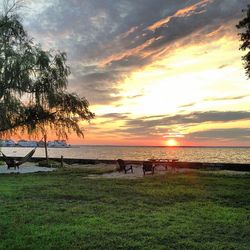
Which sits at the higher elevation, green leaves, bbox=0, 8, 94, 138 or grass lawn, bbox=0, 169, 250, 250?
green leaves, bbox=0, 8, 94, 138

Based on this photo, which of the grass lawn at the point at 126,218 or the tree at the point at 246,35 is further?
the tree at the point at 246,35

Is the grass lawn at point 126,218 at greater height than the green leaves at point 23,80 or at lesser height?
lesser

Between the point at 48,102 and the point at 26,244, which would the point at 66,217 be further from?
the point at 48,102

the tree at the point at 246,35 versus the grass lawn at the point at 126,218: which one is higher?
the tree at the point at 246,35

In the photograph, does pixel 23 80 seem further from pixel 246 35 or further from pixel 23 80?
pixel 246 35

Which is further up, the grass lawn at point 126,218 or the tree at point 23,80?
the tree at point 23,80

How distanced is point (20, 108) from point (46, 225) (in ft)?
14.1

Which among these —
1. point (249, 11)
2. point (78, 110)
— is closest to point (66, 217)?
point (78, 110)

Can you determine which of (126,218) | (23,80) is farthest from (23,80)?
(126,218)

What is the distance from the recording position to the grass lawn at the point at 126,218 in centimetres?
800

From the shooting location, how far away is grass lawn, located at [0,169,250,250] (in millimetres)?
7996

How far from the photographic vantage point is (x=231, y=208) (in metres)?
11.5

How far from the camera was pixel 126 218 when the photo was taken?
1010 centimetres

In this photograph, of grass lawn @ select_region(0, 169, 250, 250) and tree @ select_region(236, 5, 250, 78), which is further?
tree @ select_region(236, 5, 250, 78)
